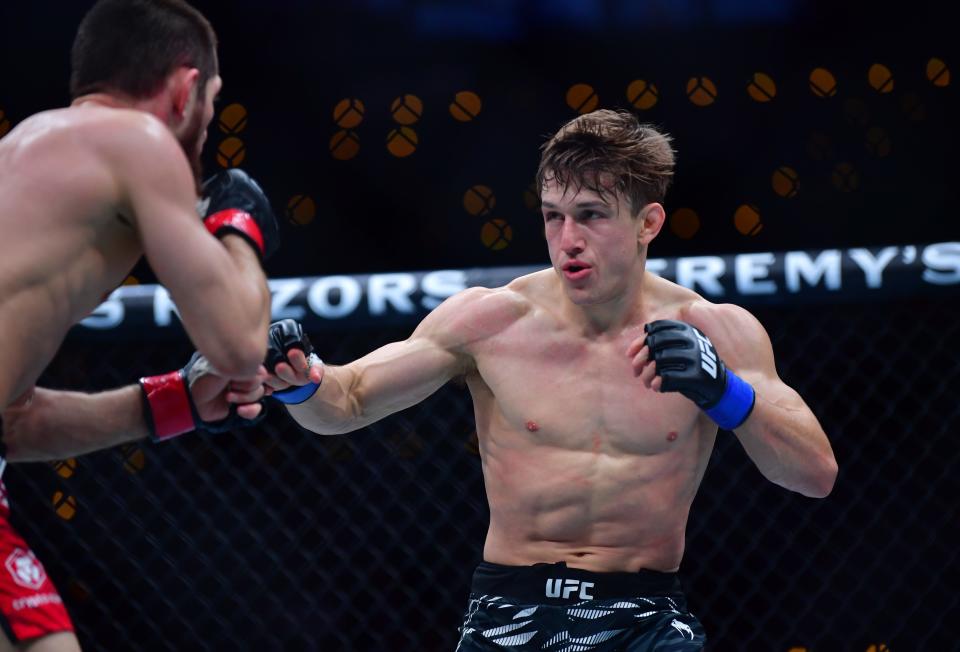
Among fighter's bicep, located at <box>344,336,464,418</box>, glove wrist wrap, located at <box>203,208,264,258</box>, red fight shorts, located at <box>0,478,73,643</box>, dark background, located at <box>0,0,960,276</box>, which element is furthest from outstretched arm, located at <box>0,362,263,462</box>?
dark background, located at <box>0,0,960,276</box>

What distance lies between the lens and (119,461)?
107 inches

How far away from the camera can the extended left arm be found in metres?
1.73

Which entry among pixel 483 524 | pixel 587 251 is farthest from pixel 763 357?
pixel 483 524

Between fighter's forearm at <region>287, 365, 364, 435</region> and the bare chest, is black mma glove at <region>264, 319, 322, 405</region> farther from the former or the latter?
the bare chest

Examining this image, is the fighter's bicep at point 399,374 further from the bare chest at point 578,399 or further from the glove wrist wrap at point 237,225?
the glove wrist wrap at point 237,225

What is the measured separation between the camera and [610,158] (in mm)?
1957

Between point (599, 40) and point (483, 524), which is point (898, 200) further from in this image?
point (483, 524)

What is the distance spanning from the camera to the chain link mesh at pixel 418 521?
2633mm

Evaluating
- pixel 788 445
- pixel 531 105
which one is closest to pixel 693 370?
pixel 788 445

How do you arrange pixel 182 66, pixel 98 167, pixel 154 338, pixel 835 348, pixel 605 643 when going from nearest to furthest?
pixel 98 167 < pixel 182 66 < pixel 605 643 < pixel 154 338 < pixel 835 348

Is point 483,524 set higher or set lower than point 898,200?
lower

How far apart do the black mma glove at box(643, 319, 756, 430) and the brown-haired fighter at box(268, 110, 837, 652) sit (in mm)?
26

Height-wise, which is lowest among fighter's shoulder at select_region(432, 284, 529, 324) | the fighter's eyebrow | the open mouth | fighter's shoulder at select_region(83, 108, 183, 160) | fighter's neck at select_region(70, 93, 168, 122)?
fighter's shoulder at select_region(432, 284, 529, 324)

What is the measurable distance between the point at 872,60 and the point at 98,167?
229 centimetres
